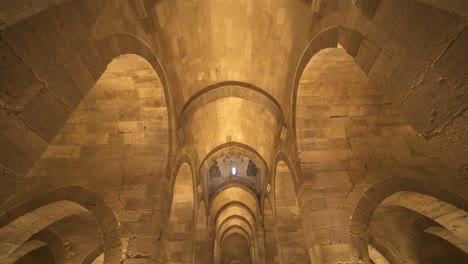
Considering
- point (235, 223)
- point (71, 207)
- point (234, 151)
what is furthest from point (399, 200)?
point (235, 223)

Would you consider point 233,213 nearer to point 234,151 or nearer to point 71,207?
point 234,151

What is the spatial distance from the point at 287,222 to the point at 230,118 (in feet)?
12.8

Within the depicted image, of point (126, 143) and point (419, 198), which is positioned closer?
point (419, 198)

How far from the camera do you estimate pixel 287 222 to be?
8555 millimetres

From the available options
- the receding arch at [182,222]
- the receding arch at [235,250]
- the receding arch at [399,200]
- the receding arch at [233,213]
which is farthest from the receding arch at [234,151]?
the receding arch at [235,250]

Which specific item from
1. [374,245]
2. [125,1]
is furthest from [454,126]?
[374,245]

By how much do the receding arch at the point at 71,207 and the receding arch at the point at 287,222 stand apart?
5.10m

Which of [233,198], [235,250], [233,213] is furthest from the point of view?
[235,250]

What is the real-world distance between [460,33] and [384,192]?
378 cm

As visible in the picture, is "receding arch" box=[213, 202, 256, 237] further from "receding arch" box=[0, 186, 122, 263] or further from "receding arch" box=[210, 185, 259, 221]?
"receding arch" box=[0, 186, 122, 263]

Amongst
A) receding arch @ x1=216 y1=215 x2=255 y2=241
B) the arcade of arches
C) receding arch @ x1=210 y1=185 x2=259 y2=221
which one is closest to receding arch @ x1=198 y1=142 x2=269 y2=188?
the arcade of arches

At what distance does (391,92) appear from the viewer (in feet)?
8.59

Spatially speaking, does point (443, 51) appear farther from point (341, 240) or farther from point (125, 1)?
point (125, 1)

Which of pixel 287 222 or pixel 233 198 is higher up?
pixel 233 198
